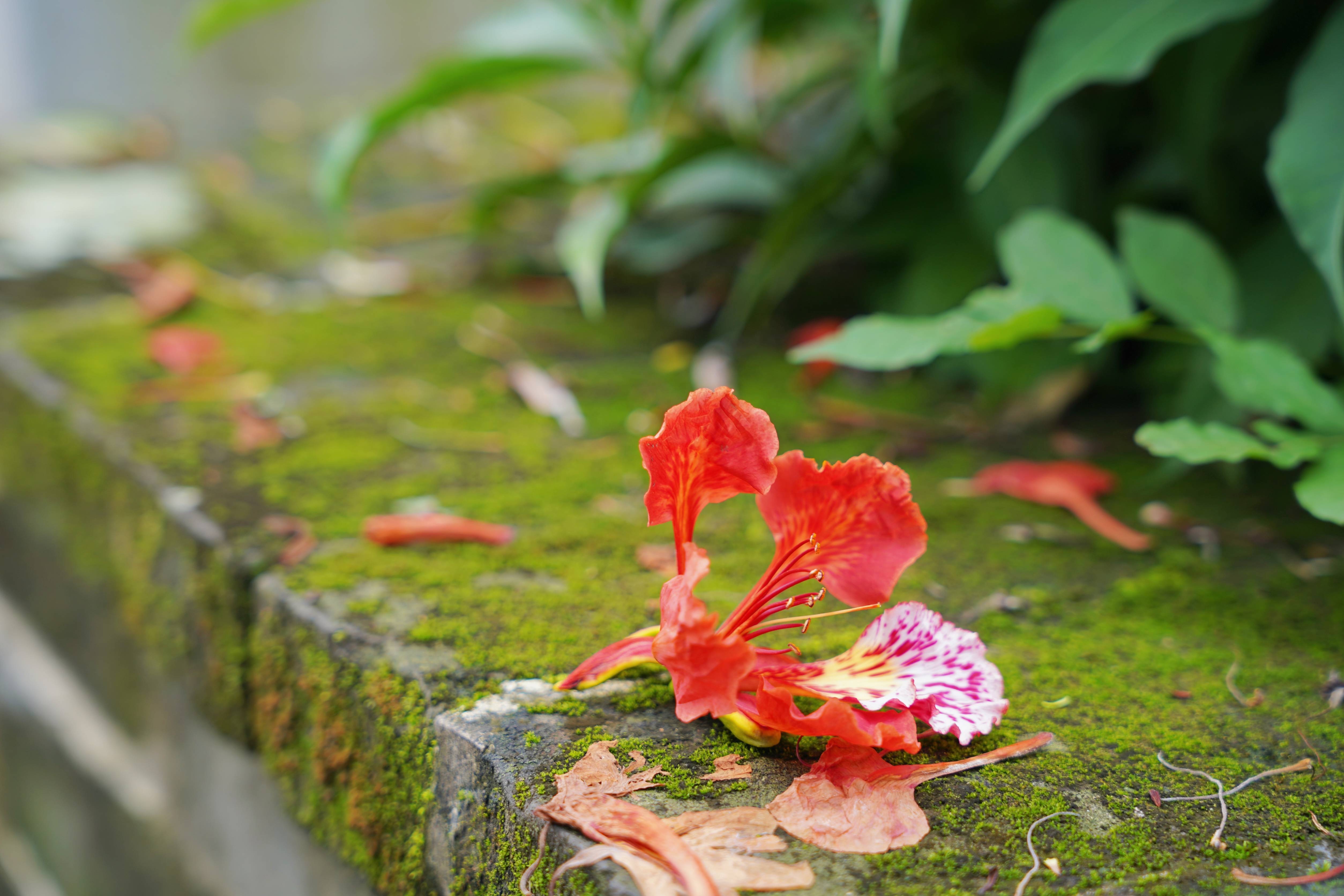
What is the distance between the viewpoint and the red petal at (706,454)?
2.12ft

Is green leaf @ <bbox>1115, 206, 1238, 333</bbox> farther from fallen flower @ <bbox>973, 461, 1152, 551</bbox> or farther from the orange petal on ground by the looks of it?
the orange petal on ground

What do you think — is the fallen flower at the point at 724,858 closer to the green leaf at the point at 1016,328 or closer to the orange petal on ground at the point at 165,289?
the green leaf at the point at 1016,328

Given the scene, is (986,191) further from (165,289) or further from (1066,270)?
(165,289)

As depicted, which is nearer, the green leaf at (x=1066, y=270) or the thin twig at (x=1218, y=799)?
the thin twig at (x=1218, y=799)

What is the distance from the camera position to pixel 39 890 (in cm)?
197

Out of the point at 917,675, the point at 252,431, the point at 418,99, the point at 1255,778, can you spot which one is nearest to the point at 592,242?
the point at 418,99

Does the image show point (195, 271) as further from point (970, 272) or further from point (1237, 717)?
point (1237, 717)

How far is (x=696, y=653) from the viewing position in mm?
608

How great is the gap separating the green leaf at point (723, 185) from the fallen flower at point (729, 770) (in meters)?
1.37

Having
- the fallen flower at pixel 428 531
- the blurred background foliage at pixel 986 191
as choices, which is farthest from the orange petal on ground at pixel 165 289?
the fallen flower at pixel 428 531

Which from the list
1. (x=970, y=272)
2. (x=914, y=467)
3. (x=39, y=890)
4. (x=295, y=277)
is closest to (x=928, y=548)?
(x=914, y=467)

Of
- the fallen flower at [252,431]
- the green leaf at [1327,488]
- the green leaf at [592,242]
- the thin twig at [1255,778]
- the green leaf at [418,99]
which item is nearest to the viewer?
the thin twig at [1255,778]

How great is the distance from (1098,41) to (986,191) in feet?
1.27

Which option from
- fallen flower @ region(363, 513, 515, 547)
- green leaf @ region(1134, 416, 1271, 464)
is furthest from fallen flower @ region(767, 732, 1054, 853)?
fallen flower @ region(363, 513, 515, 547)
